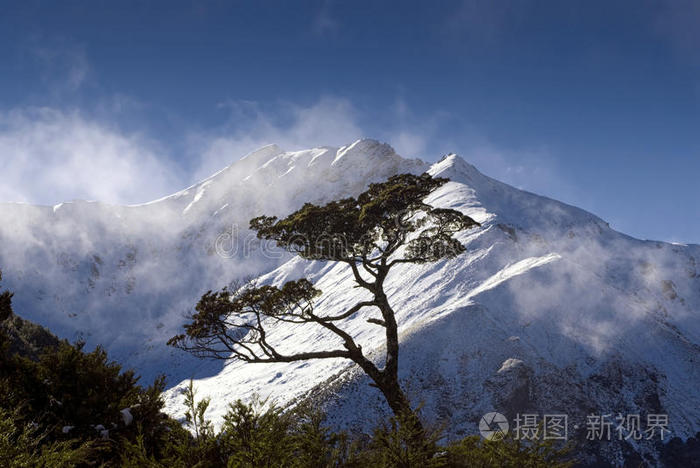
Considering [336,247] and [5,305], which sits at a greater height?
[5,305]

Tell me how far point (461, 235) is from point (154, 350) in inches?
5551

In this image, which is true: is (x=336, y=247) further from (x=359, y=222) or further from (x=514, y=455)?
(x=514, y=455)

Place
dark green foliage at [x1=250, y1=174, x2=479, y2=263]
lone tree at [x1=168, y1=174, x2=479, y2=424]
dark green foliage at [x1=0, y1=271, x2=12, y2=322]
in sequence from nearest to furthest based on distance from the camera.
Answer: lone tree at [x1=168, y1=174, x2=479, y2=424] < dark green foliage at [x1=250, y1=174, x2=479, y2=263] < dark green foliage at [x1=0, y1=271, x2=12, y2=322]

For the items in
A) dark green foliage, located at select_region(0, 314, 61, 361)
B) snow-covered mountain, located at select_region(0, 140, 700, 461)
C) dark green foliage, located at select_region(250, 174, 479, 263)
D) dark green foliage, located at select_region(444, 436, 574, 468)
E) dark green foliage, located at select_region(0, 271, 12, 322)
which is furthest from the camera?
snow-covered mountain, located at select_region(0, 140, 700, 461)

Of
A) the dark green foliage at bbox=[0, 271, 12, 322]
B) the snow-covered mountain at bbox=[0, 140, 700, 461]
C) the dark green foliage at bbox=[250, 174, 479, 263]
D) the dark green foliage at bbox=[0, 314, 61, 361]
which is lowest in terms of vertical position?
the snow-covered mountain at bbox=[0, 140, 700, 461]

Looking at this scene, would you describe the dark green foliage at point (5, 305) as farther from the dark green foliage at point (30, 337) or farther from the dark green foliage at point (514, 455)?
the dark green foliage at point (30, 337)

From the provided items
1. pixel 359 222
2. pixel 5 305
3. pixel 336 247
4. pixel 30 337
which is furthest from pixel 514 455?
pixel 30 337

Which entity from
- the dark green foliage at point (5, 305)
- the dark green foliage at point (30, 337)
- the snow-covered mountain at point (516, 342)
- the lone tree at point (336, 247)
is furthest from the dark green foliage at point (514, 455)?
the dark green foliage at point (30, 337)

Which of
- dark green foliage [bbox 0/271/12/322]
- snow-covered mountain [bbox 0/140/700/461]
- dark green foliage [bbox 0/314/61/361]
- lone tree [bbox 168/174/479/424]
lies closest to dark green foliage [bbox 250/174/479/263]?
lone tree [bbox 168/174/479/424]

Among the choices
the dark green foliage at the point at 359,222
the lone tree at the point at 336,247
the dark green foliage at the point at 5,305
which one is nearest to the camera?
the lone tree at the point at 336,247

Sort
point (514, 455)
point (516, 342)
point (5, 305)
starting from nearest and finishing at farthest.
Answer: point (514, 455), point (5, 305), point (516, 342)

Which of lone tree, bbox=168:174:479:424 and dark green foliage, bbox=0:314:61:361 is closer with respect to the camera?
lone tree, bbox=168:174:479:424

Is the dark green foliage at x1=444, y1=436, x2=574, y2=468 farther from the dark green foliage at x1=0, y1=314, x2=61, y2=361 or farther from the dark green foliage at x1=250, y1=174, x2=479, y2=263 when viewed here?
the dark green foliage at x1=0, y1=314, x2=61, y2=361

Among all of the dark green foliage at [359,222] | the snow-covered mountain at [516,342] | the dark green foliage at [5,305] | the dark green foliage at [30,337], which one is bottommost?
the snow-covered mountain at [516,342]
